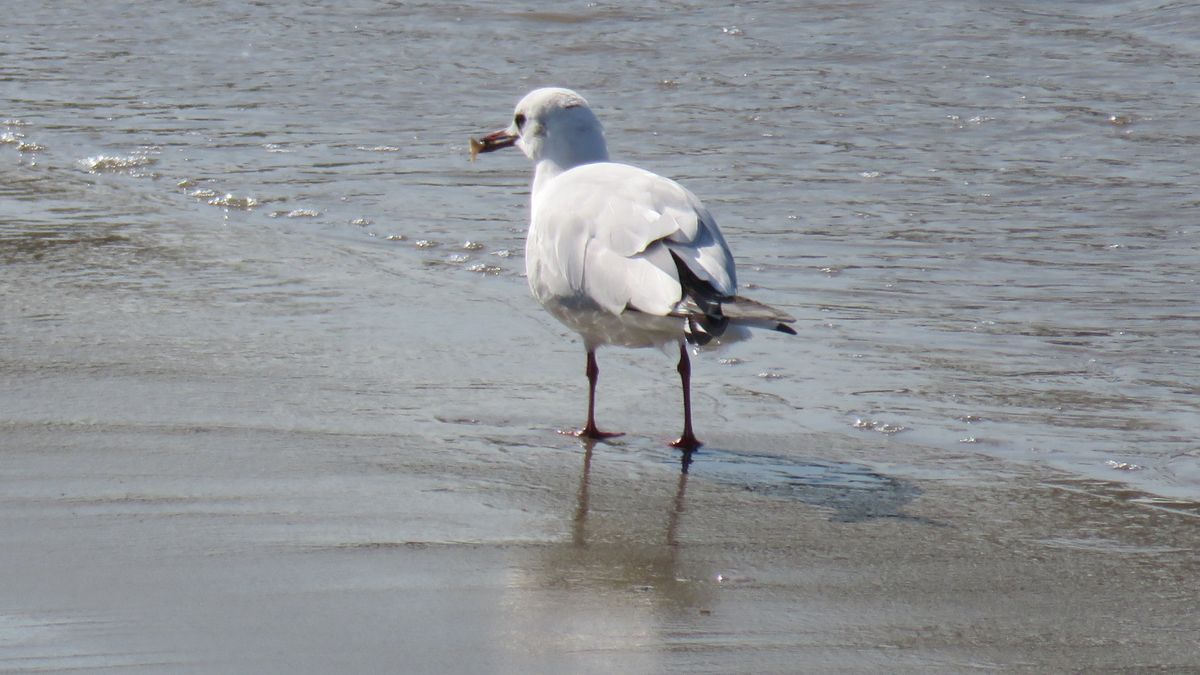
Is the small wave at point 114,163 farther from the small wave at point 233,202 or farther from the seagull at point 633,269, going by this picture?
the seagull at point 633,269

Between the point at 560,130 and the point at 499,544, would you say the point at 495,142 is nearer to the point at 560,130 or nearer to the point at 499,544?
the point at 560,130

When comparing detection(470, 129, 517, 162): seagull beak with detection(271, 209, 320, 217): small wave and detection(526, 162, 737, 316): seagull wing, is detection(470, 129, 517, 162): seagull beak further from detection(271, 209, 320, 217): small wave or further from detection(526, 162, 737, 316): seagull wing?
detection(271, 209, 320, 217): small wave

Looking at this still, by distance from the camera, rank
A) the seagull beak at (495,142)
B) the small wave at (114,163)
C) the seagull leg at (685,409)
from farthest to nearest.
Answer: the small wave at (114,163) < the seagull beak at (495,142) < the seagull leg at (685,409)

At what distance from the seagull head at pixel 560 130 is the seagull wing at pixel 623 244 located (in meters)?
0.35

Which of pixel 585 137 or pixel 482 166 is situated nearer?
pixel 585 137

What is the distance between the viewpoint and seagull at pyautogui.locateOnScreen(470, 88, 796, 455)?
150 inches

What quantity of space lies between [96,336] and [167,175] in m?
2.68

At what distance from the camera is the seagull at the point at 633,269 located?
380cm

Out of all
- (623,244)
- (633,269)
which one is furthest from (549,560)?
(623,244)

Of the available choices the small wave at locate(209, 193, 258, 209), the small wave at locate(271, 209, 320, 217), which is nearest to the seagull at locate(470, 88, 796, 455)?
the small wave at locate(271, 209, 320, 217)

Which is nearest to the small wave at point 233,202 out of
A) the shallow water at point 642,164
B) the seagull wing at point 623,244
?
the shallow water at point 642,164

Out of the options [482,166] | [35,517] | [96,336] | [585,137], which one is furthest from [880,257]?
[35,517]

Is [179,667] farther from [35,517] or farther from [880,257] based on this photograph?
[880,257]

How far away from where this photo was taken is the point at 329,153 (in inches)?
309
